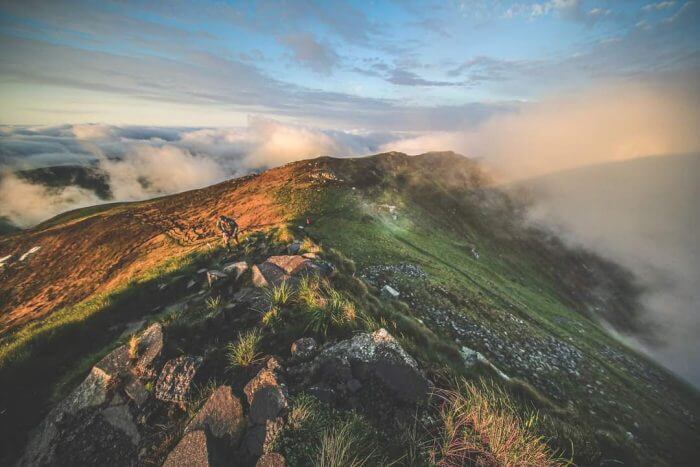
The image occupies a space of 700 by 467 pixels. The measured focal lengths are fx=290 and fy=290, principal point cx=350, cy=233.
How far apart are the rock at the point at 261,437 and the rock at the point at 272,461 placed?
191mm

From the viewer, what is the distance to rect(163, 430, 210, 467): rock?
164 inches

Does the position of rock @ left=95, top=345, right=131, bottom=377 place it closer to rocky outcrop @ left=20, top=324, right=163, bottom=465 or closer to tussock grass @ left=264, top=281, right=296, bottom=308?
rocky outcrop @ left=20, top=324, right=163, bottom=465

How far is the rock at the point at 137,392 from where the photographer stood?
5.56 m

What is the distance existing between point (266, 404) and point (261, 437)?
1.52ft

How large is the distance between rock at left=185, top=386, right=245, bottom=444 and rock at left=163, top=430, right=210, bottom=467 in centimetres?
18

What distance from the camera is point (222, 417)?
4.69 metres

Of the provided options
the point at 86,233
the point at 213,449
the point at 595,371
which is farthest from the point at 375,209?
the point at 86,233

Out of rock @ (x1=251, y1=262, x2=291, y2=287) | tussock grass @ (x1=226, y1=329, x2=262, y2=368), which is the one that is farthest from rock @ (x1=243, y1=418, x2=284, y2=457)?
rock @ (x1=251, y1=262, x2=291, y2=287)

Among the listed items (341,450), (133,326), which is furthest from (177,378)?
(133,326)

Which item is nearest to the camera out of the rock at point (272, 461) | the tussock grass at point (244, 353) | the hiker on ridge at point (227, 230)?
the rock at point (272, 461)

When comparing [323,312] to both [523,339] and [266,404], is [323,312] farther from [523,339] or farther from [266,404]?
[523,339]

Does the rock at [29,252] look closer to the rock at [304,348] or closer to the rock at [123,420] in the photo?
the rock at [123,420]

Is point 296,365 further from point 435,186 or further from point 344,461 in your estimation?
point 435,186

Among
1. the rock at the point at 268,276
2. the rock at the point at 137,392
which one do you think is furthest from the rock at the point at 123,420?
the rock at the point at 268,276
